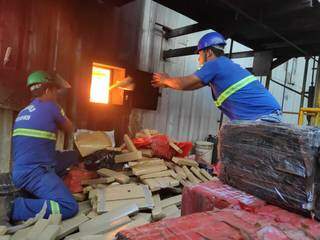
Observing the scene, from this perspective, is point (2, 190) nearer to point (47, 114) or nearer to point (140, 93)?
point (47, 114)

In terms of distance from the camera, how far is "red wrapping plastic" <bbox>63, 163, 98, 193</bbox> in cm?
417

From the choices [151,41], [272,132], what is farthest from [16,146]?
[151,41]

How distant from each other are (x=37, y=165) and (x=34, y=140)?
0.32 m

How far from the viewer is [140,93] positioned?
6.11m

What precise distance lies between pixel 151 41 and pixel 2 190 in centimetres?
430

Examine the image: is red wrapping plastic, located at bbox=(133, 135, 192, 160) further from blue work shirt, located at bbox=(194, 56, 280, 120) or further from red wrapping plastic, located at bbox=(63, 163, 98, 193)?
blue work shirt, located at bbox=(194, 56, 280, 120)

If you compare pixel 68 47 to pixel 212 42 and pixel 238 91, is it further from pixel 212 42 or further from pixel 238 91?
pixel 238 91

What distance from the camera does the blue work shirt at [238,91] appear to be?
285 cm

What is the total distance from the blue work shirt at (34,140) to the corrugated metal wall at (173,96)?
2.61m

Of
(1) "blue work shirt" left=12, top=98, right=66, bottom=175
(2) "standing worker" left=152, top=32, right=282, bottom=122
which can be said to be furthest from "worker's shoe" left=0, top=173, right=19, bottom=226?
(2) "standing worker" left=152, top=32, right=282, bottom=122

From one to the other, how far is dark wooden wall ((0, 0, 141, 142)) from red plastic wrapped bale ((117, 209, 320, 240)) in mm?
3943

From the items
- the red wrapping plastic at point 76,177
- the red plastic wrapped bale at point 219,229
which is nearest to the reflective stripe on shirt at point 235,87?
the red plastic wrapped bale at point 219,229

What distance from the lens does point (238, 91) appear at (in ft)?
9.48

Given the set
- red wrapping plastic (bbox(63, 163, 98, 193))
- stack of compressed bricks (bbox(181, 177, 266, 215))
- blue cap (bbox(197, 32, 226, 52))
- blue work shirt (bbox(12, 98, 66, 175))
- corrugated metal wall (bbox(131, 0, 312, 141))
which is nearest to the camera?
stack of compressed bricks (bbox(181, 177, 266, 215))
